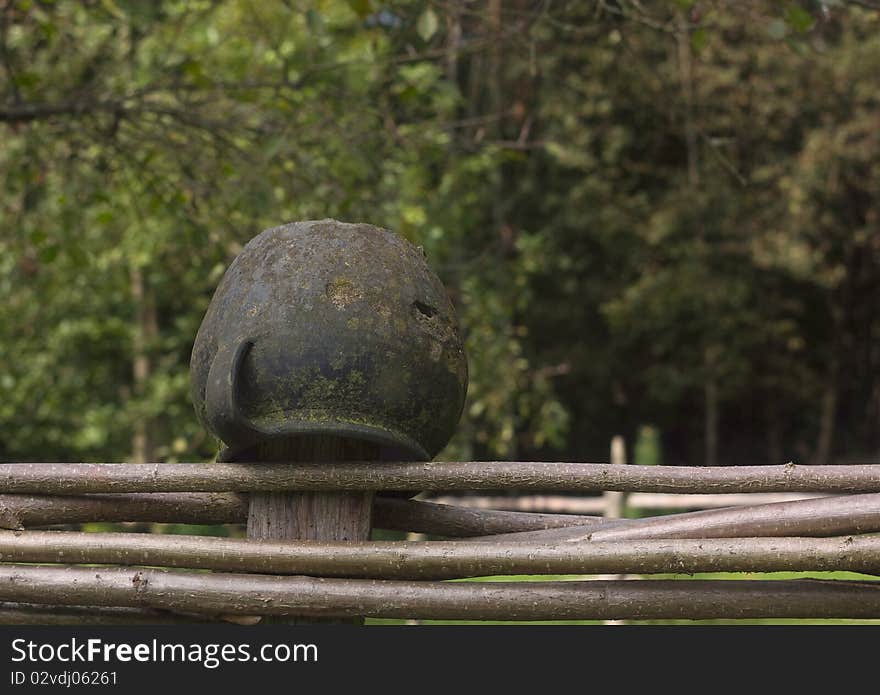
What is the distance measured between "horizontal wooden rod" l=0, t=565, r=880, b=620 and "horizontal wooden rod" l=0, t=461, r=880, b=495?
14 centimetres

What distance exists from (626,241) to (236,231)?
7.67 meters

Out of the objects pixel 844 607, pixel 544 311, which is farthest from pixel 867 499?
pixel 544 311

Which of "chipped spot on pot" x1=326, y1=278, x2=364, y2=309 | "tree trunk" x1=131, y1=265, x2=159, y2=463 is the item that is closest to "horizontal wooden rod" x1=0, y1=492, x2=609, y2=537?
"chipped spot on pot" x1=326, y1=278, x2=364, y2=309

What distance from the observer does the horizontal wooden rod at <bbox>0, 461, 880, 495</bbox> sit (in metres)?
1.58

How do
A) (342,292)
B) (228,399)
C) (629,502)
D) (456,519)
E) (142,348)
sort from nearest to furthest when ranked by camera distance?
(228,399) → (342,292) → (456,519) → (629,502) → (142,348)

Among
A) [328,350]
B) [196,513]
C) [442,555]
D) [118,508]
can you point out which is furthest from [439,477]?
[118,508]

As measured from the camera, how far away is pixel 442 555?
62.9 inches

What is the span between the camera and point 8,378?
8281mm

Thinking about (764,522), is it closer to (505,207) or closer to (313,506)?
(313,506)

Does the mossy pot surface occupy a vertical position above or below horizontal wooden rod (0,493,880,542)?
above

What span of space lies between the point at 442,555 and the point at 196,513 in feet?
1.42

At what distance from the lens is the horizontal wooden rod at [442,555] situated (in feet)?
5.01

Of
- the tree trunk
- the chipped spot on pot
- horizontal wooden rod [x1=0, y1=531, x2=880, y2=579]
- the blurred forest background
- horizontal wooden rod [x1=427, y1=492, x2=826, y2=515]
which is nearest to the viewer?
horizontal wooden rod [x1=0, y1=531, x2=880, y2=579]

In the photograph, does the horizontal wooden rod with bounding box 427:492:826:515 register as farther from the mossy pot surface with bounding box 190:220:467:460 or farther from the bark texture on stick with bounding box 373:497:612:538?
the mossy pot surface with bounding box 190:220:467:460
